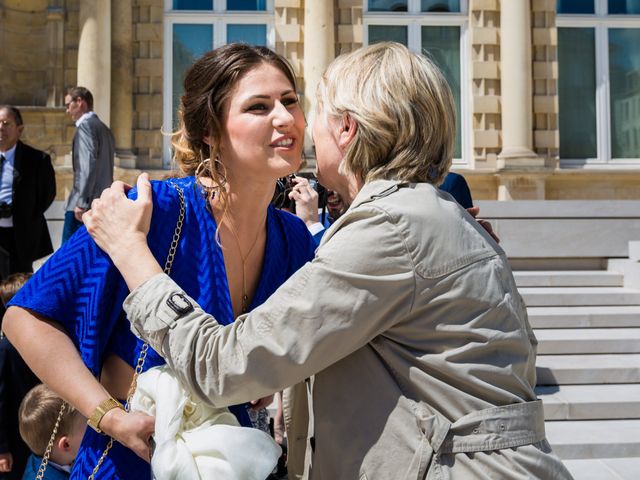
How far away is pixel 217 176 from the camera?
80.5 inches

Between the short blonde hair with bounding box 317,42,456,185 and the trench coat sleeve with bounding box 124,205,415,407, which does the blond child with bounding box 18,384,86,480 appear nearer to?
the trench coat sleeve with bounding box 124,205,415,407

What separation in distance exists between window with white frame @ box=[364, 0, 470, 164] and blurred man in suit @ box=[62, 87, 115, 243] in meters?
6.94

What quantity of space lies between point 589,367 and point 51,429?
4.53 m

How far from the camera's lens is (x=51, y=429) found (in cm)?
282

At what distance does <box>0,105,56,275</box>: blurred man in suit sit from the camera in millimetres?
6430

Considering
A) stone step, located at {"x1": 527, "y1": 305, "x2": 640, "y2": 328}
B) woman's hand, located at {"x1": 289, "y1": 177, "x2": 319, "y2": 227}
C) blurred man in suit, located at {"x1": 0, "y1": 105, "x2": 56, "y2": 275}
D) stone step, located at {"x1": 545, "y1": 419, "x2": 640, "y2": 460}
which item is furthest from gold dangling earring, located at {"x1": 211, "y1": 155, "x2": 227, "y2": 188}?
stone step, located at {"x1": 527, "y1": 305, "x2": 640, "y2": 328}

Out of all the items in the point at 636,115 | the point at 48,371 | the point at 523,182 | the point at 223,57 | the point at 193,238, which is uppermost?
the point at 636,115

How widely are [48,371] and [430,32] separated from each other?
1263cm

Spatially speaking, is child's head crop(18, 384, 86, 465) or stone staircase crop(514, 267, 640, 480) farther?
stone staircase crop(514, 267, 640, 480)

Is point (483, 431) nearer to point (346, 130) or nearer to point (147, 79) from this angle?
point (346, 130)

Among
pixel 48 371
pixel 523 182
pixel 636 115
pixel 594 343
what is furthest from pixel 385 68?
pixel 636 115

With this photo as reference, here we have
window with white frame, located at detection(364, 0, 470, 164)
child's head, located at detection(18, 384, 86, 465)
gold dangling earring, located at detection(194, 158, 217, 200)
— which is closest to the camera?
gold dangling earring, located at detection(194, 158, 217, 200)

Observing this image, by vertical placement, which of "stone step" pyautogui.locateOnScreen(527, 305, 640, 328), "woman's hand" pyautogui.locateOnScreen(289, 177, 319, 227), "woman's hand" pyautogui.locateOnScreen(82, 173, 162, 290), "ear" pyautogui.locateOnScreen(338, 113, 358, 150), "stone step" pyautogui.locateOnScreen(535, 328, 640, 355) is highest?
"woman's hand" pyautogui.locateOnScreen(289, 177, 319, 227)

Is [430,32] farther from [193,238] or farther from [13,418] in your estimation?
[193,238]
